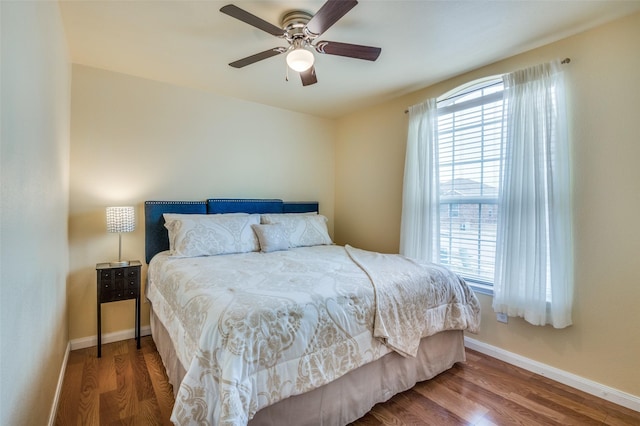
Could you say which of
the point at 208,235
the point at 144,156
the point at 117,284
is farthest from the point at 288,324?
the point at 144,156

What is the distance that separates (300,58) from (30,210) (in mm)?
1631

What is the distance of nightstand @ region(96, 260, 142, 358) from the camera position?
248 cm

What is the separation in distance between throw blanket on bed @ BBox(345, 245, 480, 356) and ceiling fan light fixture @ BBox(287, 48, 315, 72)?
4.76ft

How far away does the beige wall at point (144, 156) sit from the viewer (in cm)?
269

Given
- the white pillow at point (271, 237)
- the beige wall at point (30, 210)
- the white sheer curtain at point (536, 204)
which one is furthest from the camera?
the white pillow at point (271, 237)

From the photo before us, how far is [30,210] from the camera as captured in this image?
1.28 metres

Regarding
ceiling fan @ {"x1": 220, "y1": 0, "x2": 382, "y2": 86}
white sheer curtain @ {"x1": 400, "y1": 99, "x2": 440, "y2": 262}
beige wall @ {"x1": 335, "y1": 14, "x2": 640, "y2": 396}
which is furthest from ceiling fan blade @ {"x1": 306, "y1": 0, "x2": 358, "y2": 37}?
beige wall @ {"x1": 335, "y1": 14, "x2": 640, "y2": 396}

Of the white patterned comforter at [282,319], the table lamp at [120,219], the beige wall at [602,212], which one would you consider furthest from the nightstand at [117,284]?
the beige wall at [602,212]

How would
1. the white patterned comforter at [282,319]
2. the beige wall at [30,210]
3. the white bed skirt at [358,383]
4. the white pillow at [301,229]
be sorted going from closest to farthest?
the beige wall at [30,210]
the white patterned comforter at [282,319]
the white bed skirt at [358,383]
the white pillow at [301,229]

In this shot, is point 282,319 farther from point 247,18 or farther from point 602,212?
point 602,212

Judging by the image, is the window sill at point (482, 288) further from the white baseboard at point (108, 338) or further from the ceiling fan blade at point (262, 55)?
the white baseboard at point (108, 338)

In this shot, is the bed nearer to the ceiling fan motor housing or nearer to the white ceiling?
the white ceiling

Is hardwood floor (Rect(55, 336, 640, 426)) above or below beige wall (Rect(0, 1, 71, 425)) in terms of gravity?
below

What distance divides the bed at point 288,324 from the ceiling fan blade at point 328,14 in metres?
1.51
